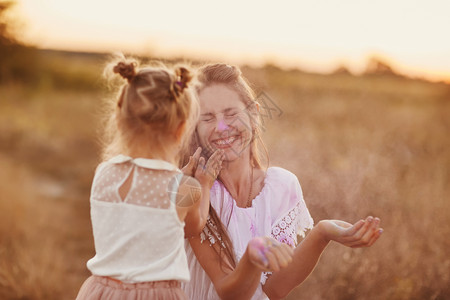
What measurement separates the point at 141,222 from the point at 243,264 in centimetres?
42

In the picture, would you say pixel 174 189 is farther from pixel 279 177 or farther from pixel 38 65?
pixel 38 65

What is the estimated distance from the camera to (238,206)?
8.00ft

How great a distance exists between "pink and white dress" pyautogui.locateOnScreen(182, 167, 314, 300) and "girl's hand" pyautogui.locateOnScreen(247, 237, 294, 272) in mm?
565

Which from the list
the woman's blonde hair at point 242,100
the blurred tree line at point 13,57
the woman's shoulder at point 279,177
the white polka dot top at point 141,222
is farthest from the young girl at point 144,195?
the blurred tree line at point 13,57

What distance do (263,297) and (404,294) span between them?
A: 181cm

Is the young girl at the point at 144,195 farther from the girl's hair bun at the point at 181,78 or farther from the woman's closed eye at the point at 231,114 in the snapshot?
the woman's closed eye at the point at 231,114

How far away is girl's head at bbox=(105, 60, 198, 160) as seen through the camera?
1.80m

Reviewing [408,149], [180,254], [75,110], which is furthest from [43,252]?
[75,110]

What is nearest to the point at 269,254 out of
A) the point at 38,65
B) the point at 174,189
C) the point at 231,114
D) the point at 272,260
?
the point at 272,260

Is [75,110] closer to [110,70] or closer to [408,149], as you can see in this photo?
[408,149]

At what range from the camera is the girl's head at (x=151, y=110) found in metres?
1.80

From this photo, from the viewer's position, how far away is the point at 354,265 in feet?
13.0

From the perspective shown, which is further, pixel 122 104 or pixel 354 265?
pixel 354 265

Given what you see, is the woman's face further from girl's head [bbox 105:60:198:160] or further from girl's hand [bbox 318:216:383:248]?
girl's hand [bbox 318:216:383:248]
